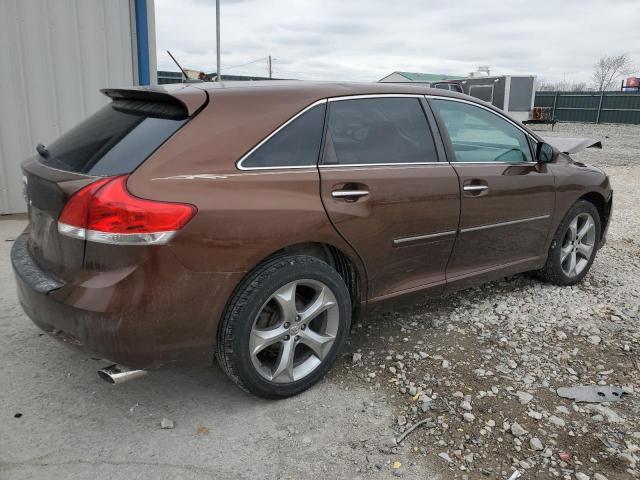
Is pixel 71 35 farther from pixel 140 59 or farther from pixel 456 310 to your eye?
pixel 456 310

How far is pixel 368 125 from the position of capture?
320 cm

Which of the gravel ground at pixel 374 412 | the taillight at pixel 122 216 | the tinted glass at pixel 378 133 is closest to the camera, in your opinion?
the taillight at pixel 122 216

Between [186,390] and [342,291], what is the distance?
102 centimetres

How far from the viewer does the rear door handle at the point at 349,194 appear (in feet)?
9.39

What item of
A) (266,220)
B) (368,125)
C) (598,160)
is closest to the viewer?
(266,220)

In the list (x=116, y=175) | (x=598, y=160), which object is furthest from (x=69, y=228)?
(x=598, y=160)

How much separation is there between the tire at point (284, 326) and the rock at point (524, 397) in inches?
39.5

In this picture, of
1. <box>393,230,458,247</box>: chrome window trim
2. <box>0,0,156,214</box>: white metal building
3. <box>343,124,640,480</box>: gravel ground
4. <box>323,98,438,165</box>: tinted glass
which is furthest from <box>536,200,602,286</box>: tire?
<box>0,0,156,214</box>: white metal building

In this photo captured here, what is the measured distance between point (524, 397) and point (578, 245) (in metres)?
2.21

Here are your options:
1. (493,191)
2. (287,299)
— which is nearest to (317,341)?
(287,299)

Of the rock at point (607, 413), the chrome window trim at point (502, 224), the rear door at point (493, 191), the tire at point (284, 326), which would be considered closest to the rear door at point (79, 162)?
the tire at point (284, 326)

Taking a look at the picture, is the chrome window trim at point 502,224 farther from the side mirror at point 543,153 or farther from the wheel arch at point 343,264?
the wheel arch at point 343,264

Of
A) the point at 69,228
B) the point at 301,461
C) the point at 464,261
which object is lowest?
the point at 301,461

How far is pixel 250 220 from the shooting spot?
2.52m
